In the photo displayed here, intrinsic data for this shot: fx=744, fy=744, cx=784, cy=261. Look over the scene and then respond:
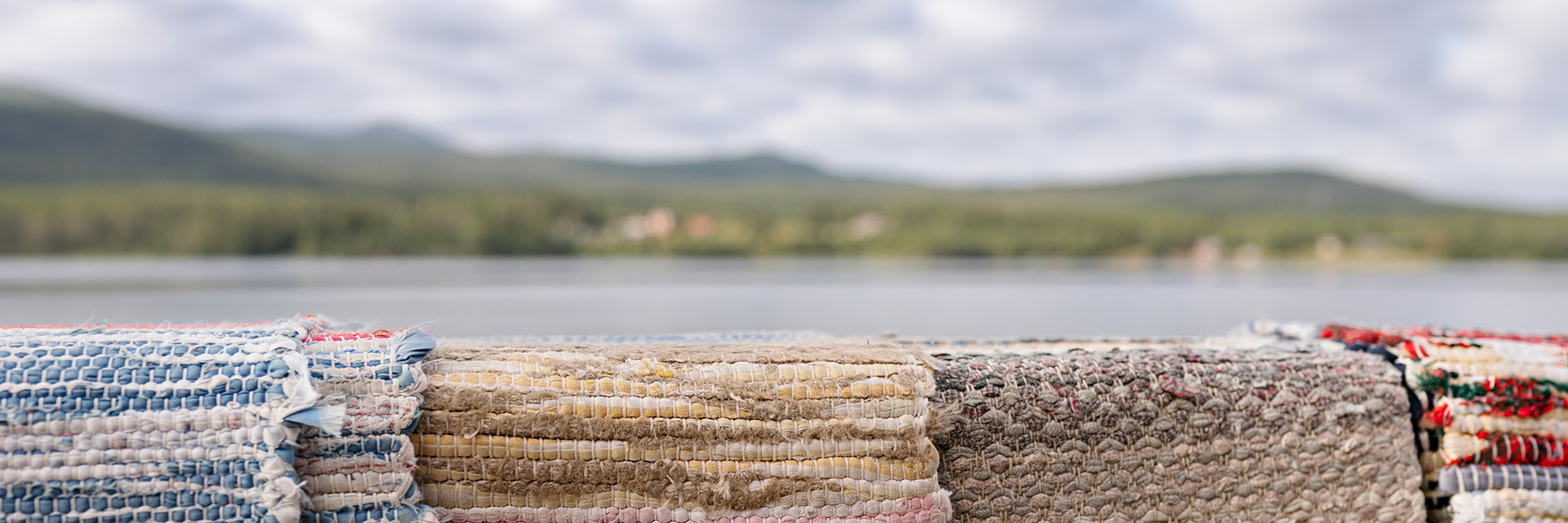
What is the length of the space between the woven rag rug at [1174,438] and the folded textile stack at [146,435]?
383 mm

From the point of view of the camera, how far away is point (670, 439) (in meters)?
0.45

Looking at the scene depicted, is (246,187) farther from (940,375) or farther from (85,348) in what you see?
(940,375)

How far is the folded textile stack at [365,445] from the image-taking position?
0.41m

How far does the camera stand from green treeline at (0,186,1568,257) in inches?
83.0

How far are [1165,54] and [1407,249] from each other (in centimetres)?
110

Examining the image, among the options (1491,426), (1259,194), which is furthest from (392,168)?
(1259,194)

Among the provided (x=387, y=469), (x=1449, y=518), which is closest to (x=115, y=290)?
(x=387, y=469)

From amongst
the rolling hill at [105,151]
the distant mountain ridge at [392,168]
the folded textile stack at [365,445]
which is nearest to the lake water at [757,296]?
the folded textile stack at [365,445]

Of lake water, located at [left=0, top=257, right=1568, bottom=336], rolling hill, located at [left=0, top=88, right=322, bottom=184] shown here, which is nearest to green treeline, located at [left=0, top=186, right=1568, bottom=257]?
lake water, located at [left=0, top=257, right=1568, bottom=336]

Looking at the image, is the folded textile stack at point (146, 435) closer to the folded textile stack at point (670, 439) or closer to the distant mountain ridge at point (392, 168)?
the folded textile stack at point (670, 439)

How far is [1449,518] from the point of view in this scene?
54 cm

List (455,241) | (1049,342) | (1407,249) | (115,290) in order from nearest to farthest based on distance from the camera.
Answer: (1049,342)
(115,290)
(455,241)
(1407,249)

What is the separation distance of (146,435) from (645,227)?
223 centimetres

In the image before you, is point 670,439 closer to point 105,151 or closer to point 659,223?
point 659,223
